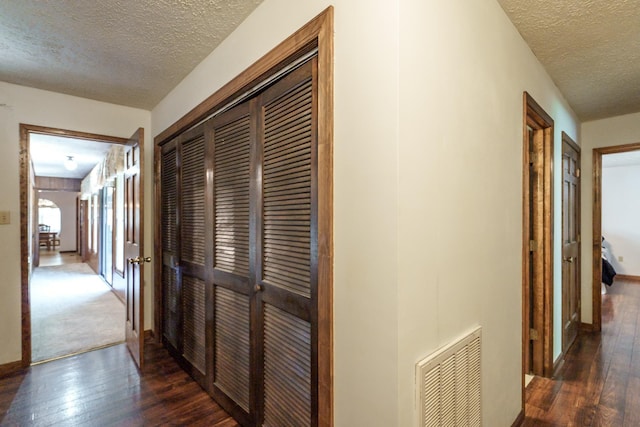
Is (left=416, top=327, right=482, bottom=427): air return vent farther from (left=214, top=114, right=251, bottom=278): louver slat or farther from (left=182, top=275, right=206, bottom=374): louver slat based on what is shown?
(left=182, top=275, right=206, bottom=374): louver slat

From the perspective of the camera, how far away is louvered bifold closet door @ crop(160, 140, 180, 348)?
2631 millimetres

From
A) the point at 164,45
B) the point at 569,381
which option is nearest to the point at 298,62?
the point at 164,45

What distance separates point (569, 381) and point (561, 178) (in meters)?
1.66

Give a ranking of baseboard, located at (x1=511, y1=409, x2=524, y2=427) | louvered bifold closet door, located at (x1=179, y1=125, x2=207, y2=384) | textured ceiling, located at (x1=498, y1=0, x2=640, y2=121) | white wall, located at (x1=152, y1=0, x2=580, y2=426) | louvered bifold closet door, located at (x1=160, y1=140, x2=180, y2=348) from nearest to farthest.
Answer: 1. white wall, located at (x1=152, y1=0, x2=580, y2=426)
2. textured ceiling, located at (x1=498, y1=0, x2=640, y2=121)
3. baseboard, located at (x1=511, y1=409, x2=524, y2=427)
4. louvered bifold closet door, located at (x1=179, y1=125, x2=207, y2=384)
5. louvered bifold closet door, located at (x1=160, y1=140, x2=180, y2=348)

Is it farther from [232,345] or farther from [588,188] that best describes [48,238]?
[588,188]

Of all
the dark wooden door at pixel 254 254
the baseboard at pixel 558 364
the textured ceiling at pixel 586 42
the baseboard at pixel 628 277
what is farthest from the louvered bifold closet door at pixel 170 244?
the baseboard at pixel 628 277

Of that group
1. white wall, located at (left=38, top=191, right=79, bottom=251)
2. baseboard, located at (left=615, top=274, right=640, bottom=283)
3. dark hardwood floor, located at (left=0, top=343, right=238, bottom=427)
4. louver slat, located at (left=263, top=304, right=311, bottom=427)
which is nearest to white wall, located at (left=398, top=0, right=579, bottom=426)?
louver slat, located at (left=263, top=304, right=311, bottom=427)

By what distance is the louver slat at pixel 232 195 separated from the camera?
1.76 metres

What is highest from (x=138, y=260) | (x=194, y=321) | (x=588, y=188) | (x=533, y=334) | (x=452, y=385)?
(x=588, y=188)

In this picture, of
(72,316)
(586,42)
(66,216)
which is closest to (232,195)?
(586,42)

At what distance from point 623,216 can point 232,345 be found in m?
7.91

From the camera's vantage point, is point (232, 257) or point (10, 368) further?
point (10, 368)

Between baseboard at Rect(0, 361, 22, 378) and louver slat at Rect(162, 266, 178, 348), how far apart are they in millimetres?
1105

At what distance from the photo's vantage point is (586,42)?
1.92m
